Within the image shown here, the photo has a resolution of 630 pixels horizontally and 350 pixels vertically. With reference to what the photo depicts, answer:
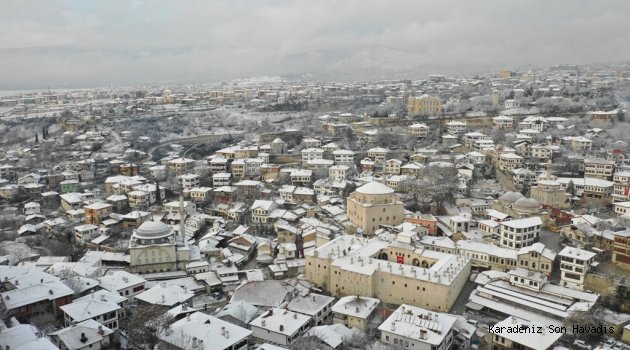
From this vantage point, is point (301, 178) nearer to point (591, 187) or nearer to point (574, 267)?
→ point (591, 187)

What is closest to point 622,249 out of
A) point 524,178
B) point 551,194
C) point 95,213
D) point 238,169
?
point 551,194

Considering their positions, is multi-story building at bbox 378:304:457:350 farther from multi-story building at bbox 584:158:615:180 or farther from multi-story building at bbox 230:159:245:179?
multi-story building at bbox 230:159:245:179

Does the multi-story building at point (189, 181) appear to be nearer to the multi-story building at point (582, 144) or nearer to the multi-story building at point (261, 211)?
the multi-story building at point (261, 211)

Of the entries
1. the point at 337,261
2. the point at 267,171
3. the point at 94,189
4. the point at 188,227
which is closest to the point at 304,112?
the point at 267,171

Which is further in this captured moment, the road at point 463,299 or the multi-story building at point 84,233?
the multi-story building at point 84,233

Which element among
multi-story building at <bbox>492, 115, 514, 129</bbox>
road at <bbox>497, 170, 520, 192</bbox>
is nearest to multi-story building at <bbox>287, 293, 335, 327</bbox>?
road at <bbox>497, 170, 520, 192</bbox>

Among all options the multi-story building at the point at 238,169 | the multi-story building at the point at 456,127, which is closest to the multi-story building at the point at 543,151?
the multi-story building at the point at 456,127
